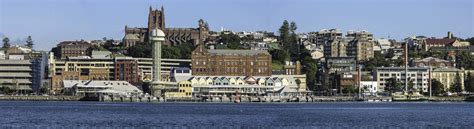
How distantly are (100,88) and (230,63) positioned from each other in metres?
23.4

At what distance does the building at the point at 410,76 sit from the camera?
181000 mm

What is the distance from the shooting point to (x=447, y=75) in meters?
187

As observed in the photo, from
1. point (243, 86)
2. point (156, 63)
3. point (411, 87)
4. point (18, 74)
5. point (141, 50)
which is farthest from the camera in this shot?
point (141, 50)

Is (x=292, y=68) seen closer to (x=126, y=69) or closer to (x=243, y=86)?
(x=243, y=86)

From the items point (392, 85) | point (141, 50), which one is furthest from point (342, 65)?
point (141, 50)

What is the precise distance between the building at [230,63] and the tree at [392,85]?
718 inches

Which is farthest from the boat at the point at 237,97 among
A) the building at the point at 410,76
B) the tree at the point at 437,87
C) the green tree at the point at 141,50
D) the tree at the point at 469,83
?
the tree at the point at 469,83

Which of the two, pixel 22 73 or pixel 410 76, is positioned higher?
pixel 22 73

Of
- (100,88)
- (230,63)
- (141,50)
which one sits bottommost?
(100,88)

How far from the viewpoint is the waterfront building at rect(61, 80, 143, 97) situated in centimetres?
15775

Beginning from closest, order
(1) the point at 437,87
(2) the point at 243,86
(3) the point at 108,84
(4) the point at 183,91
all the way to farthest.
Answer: (4) the point at 183,91
(3) the point at 108,84
(2) the point at 243,86
(1) the point at 437,87

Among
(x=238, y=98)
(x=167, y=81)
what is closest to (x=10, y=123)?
(x=238, y=98)

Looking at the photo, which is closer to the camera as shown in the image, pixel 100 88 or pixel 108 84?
pixel 100 88

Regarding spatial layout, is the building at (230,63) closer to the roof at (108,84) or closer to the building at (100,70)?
the building at (100,70)
